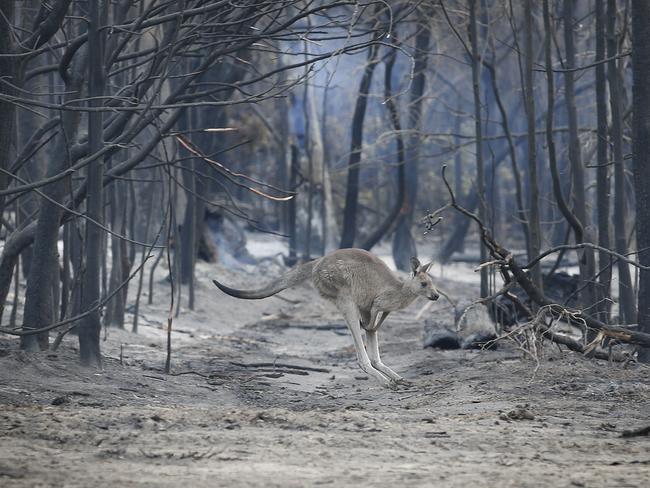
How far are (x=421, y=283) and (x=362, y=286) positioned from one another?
0.65 metres

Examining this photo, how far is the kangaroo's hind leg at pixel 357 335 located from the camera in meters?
10.5

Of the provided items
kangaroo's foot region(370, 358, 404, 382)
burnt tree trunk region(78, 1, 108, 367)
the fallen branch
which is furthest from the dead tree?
burnt tree trunk region(78, 1, 108, 367)

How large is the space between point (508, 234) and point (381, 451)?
3288cm

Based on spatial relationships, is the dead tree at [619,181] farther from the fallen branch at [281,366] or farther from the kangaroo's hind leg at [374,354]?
the fallen branch at [281,366]

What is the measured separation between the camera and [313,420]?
7.10 meters

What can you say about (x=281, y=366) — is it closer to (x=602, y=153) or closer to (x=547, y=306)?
(x=547, y=306)

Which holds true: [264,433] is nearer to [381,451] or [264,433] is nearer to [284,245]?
[381,451]

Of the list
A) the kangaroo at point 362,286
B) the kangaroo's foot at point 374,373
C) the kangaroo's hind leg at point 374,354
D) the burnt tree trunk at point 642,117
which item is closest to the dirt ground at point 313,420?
the kangaroo's foot at point 374,373

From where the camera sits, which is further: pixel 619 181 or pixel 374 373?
pixel 619 181

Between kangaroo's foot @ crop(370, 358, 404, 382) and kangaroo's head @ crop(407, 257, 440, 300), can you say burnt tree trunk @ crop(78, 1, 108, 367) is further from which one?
kangaroo's head @ crop(407, 257, 440, 300)

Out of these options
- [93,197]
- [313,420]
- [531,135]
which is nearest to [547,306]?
[531,135]

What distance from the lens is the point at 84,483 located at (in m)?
5.05

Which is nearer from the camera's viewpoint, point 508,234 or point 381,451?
point 381,451

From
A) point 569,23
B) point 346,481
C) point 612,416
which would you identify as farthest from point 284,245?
point 346,481
